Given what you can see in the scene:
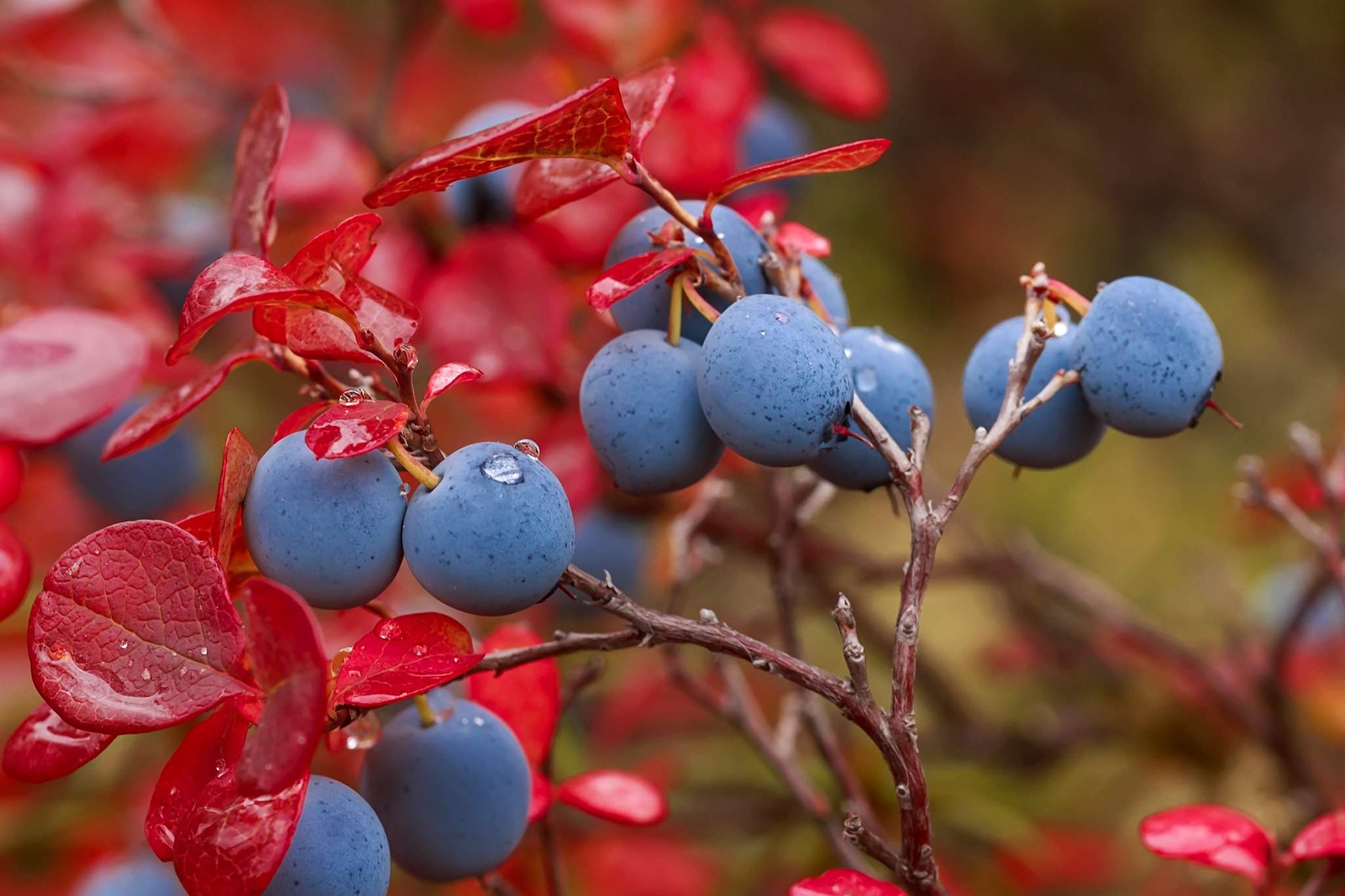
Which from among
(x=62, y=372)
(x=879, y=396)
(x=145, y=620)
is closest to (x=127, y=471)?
(x=62, y=372)

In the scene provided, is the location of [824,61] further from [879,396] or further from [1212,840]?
[1212,840]

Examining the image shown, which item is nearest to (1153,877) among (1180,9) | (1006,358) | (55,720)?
(1006,358)

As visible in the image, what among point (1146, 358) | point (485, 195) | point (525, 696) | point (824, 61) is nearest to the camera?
point (1146, 358)

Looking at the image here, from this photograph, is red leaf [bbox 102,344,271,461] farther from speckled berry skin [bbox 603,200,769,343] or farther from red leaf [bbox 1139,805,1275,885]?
red leaf [bbox 1139,805,1275,885]

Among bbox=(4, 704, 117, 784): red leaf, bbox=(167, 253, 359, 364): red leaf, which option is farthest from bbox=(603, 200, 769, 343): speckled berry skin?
bbox=(4, 704, 117, 784): red leaf

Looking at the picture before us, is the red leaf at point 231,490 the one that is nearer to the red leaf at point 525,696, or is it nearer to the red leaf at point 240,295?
the red leaf at point 240,295

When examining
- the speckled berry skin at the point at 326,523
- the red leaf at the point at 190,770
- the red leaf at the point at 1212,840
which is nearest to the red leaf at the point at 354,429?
the speckled berry skin at the point at 326,523

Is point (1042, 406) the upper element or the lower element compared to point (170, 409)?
upper
